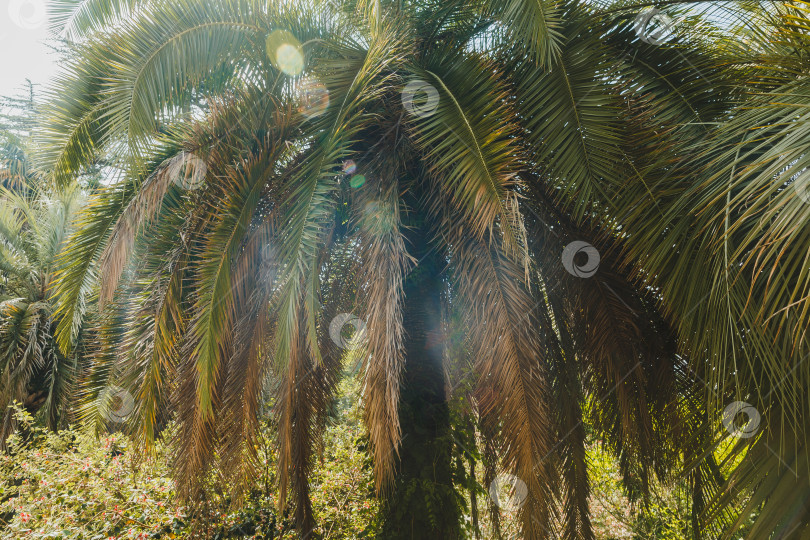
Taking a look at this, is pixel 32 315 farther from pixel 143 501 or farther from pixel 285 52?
pixel 285 52

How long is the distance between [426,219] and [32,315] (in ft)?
31.2

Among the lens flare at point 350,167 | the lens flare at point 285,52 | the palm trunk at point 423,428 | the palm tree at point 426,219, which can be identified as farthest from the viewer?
the palm trunk at point 423,428

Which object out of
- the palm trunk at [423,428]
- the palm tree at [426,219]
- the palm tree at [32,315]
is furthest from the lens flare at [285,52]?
the palm tree at [32,315]

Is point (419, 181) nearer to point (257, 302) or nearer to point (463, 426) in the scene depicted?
point (257, 302)

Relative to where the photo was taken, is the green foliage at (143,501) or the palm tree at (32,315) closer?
the green foliage at (143,501)

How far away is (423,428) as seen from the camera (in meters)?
4.54

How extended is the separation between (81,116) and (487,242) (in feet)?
10.9

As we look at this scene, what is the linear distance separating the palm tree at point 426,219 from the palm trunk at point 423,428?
0.9 inches

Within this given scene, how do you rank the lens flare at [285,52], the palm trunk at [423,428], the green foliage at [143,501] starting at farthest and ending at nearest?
the green foliage at [143,501] < the palm trunk at [423,428] < the lens flare at [285,52]

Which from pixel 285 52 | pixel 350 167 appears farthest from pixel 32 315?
pixel 350 167

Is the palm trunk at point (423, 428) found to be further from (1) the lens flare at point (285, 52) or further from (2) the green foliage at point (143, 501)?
(1) the lens flare at point (285, 52)

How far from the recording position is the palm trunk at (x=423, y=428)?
427 centimetres

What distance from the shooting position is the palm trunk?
4.27m

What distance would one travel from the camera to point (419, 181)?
4.30 meters
